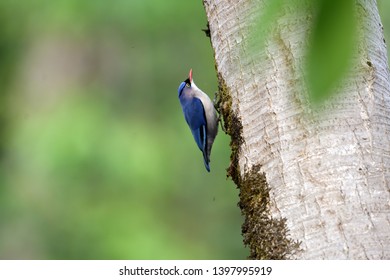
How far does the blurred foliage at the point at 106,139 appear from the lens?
656 centimetres

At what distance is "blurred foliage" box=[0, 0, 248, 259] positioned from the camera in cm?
656

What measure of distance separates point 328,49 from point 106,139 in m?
6.08

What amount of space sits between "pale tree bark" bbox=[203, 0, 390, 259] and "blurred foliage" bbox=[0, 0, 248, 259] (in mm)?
4179

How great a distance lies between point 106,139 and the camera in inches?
261

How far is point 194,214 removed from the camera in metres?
8.03

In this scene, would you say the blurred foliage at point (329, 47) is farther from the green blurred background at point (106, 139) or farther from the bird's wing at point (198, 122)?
the green blurred background at point (106, 139)

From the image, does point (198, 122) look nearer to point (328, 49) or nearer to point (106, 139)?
point (106, 139)

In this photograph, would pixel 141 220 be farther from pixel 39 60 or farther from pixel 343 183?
pixel 343 183

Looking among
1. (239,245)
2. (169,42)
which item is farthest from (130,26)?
(239,245)

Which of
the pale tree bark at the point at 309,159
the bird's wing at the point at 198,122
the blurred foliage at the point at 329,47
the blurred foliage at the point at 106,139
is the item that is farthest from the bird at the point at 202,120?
the blurred foliage at the point at 329,47

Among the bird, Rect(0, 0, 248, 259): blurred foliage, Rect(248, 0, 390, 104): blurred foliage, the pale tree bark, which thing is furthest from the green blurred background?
Rect(248, 0, 390, 104): blurred foliage

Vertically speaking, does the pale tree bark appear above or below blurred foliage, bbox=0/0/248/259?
below

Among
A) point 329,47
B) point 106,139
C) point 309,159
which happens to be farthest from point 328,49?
point 106,139

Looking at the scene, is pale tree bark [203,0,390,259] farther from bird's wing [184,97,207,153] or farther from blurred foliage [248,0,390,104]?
bird's wing [184,97,207,153]
